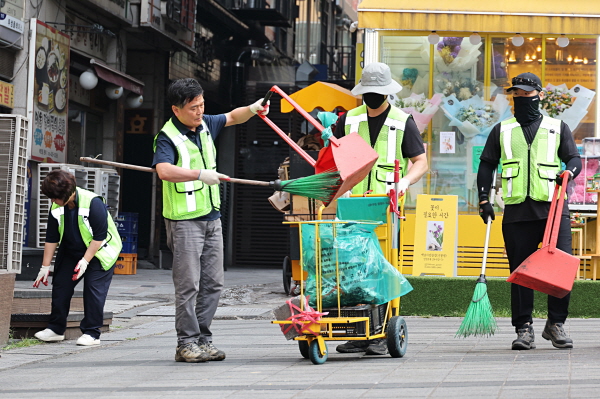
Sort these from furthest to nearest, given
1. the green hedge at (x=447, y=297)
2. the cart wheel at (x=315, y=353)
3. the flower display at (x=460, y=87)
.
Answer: the flower display at (x=460, y=87)
the green hedge at (x=447, y=297)
the cart wheel at (x=315, y=353)

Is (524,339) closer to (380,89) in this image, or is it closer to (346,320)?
(346,320)

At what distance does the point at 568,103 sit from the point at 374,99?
6.25m

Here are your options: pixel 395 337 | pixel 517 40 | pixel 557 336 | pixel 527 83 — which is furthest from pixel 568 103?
pixel 395 337

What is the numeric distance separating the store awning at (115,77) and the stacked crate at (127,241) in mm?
2387

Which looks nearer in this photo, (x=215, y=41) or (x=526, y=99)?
(x=526, y=99)

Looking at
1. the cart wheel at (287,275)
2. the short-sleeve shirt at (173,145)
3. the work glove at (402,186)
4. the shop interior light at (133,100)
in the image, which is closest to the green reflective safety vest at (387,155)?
the work glove at (402,186)

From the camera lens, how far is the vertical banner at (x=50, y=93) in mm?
14719

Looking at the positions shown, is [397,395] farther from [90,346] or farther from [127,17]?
[127,17]

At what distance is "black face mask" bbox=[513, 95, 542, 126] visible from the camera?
23.6 ft

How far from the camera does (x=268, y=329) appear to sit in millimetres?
8883

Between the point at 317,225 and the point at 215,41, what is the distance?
681 inches

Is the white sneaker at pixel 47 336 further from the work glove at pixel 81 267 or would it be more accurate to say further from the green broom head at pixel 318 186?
the green broom head at pixel 318 186

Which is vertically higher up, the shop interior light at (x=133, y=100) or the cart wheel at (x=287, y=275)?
the shop interior light at (x=133, y=100)

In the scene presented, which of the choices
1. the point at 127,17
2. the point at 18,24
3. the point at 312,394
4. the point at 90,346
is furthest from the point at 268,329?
the point at 127,17
